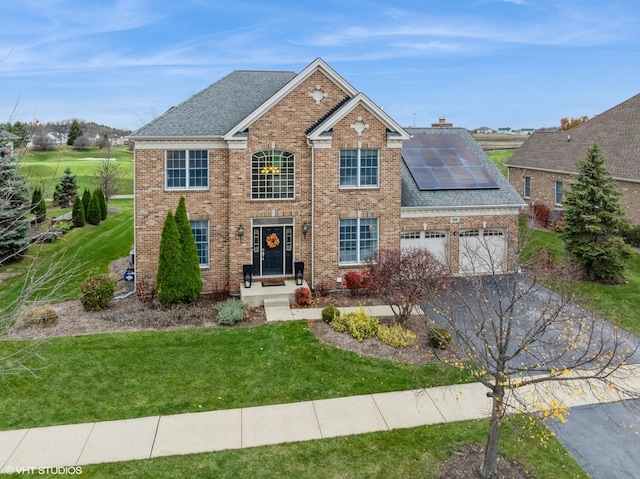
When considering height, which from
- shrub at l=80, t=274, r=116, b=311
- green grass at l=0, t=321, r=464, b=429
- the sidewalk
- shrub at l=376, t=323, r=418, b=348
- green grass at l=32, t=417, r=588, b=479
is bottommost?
green grass at l=32, t=417, r=588, b=479

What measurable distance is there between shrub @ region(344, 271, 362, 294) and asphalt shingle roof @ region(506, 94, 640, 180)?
19.0 m

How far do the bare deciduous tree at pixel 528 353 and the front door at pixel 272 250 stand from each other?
20.3 ft

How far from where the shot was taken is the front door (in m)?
18.3

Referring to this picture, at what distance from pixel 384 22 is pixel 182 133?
12.4m

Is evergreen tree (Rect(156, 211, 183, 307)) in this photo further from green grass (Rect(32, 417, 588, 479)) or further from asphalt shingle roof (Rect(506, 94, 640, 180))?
asphalt shingle roof (Rect(506, 94, 640, 180))

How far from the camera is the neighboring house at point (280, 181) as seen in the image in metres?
17.4

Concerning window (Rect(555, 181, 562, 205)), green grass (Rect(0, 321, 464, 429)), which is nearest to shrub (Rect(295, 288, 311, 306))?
green grass (Rect(0, 321, 464, 429))

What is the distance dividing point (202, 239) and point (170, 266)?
248cm

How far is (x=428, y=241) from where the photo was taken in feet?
66.0

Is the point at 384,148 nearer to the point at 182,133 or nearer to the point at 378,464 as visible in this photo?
the point at 182,133

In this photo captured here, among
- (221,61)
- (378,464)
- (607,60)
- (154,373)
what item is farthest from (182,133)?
(607,60)

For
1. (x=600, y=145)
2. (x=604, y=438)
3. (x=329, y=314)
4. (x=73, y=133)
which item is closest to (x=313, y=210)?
(x=329, y=314)

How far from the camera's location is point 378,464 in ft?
26.3

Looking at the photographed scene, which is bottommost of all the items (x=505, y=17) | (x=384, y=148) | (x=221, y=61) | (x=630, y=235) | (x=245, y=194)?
(x=630, y=235)
